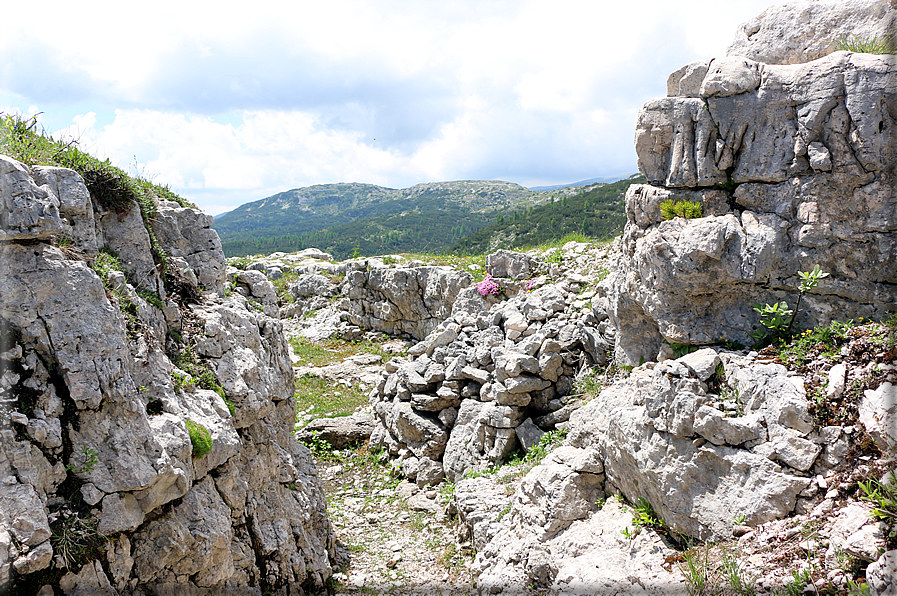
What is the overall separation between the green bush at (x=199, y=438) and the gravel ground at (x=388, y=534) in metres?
4.76

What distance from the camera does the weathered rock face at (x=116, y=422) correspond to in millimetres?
5613

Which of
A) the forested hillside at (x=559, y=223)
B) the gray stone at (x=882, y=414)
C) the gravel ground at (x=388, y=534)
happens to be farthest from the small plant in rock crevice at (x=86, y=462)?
the forested hillside at (x=559, y=223)

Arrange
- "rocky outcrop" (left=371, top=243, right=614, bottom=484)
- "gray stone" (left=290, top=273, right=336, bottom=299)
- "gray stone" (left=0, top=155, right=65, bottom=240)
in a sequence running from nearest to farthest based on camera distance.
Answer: "gray stone" (left=0, top=155, right=65, bottom=240) → "rocky outcrop" (left=371, top=243, right=614, bottom=484) → "gray stone" (left=290, top=273, right=336, bottom=299)

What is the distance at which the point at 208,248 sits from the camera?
33.3ft

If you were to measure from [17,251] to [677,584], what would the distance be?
32.4 ft

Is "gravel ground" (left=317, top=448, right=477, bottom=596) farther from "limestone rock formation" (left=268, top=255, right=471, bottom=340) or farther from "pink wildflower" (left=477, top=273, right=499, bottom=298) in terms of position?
"limestone rock formation" (left=268, top=255, right=471, bottom=340)

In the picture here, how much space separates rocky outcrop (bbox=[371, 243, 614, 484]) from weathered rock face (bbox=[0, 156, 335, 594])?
667 cm

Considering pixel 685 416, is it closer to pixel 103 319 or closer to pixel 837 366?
pixel 837 366

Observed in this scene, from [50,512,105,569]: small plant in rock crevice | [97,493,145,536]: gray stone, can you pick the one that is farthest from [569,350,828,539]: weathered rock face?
[50,512,105,569]: small plant in rock crevice

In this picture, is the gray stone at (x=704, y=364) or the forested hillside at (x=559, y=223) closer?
the gray stone at (x=704, y=364)

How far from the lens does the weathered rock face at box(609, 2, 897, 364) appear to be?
779cm

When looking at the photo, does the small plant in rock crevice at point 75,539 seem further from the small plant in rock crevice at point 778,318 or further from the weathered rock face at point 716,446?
the small plant in rock crevice at point 778,318

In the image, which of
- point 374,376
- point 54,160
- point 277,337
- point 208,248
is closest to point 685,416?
point 277,337

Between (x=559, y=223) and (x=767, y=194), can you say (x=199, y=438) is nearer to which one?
(x=767, y=194)
